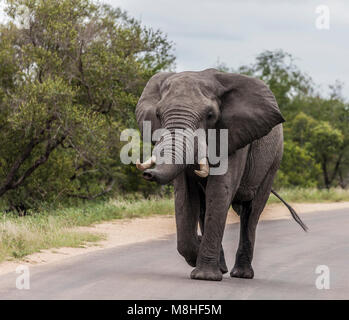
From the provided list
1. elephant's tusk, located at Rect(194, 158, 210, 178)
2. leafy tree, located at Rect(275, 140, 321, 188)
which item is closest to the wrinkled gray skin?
elephant's tusk, located at Rect(194, 158, 210, 178)

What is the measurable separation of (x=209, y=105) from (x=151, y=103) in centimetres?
86

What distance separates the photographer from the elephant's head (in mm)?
7988

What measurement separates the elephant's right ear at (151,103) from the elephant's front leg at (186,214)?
72 cm

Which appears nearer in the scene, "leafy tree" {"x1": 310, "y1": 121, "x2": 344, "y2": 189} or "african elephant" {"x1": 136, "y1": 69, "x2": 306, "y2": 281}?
"african elephant" {"x1": 136, "y1": 69, "x2": 306, "y2": 281}

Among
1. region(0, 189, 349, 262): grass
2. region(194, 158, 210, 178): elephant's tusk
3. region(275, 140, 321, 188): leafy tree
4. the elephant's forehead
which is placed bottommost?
region(275, 140, 321, 188): leafy tree

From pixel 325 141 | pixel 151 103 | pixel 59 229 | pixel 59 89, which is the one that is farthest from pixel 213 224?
pixel 325 141

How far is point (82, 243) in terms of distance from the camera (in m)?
12.7

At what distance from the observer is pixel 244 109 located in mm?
8805

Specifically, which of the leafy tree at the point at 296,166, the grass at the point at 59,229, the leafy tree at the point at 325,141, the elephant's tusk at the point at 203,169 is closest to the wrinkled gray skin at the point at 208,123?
the elephant's tusk at the point at 203,169

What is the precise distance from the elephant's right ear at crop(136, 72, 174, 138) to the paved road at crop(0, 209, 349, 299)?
1.86 m

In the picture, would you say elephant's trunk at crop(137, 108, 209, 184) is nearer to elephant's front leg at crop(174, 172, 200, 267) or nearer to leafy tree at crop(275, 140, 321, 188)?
elephant's front leg at crop(174, 172, 200, 267)

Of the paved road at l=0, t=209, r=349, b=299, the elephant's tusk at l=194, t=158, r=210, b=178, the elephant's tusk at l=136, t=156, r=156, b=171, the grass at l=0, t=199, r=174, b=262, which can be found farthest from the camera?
the grass at l=0, t=199, r=174, b=262

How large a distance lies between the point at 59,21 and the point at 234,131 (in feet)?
38.8
